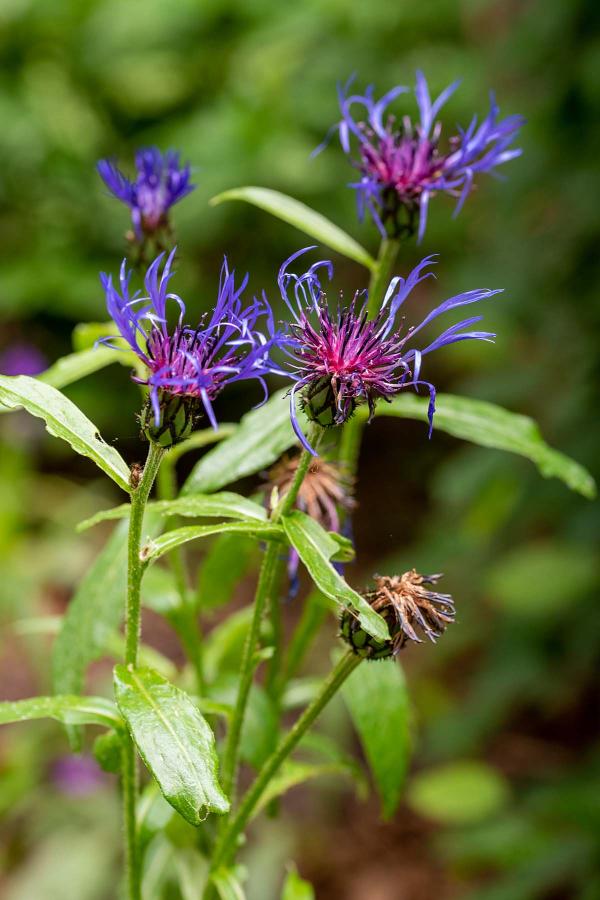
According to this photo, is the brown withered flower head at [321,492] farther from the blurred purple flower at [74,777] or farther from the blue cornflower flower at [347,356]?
the blurred purple flower at [74,777]

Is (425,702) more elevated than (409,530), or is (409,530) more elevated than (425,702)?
(409,530)

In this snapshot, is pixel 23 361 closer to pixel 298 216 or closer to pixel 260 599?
pixel 298 216

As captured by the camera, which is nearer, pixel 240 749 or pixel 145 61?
pixel 240 749

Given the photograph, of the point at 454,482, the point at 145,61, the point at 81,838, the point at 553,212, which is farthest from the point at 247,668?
the point at 145,61

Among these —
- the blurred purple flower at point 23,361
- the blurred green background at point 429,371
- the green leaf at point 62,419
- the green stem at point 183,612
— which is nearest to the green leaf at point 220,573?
the green stem at point 183,612

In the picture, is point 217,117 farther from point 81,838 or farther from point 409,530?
point 81,838

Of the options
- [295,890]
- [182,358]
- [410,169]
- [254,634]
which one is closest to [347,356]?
[182,358]

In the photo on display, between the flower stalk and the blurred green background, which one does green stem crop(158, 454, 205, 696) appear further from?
the blurred green background
